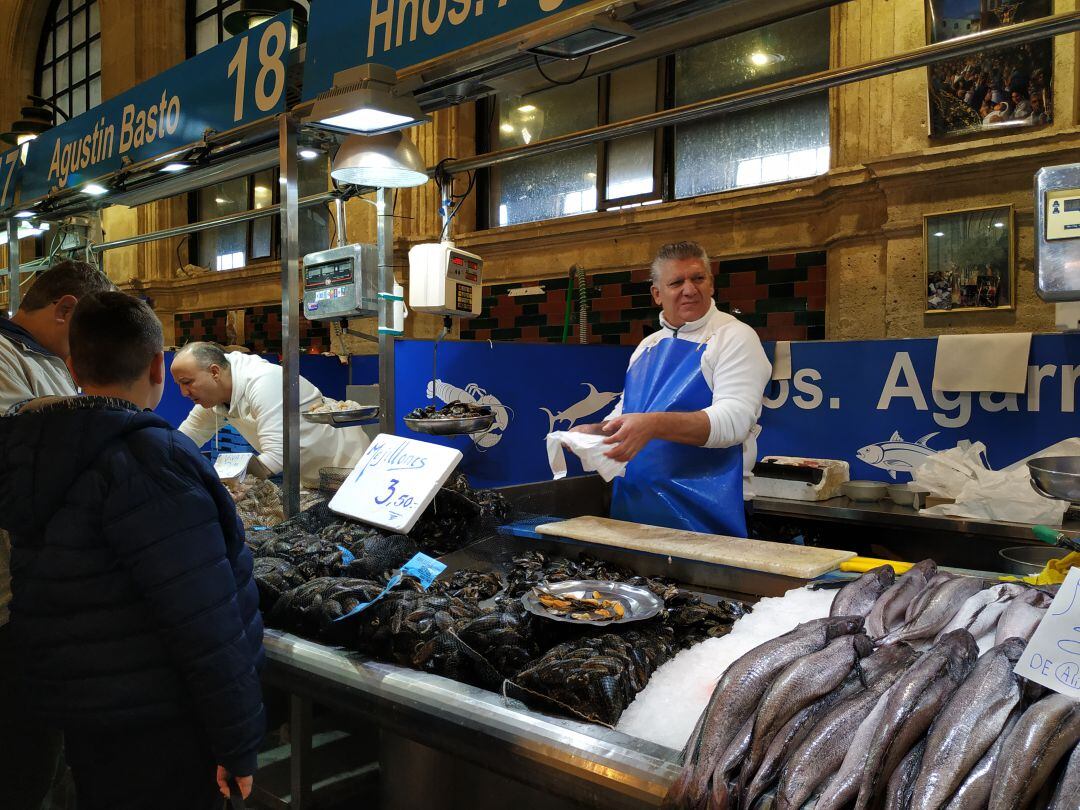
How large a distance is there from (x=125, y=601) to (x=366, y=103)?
1.79 m

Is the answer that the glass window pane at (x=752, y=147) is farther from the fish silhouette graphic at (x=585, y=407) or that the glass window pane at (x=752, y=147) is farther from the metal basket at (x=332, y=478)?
the metal basket at (x=332, y=478)

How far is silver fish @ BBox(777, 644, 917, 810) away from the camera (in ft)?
3.46

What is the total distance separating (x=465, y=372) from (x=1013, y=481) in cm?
306

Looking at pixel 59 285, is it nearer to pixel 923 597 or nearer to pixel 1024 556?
pixel 923 597

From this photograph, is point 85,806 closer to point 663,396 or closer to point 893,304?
point 663,396

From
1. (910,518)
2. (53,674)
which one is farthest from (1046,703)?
(910,518)

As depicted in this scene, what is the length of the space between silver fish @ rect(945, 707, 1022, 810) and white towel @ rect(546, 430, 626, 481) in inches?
76.2

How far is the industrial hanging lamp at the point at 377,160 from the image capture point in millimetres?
2955

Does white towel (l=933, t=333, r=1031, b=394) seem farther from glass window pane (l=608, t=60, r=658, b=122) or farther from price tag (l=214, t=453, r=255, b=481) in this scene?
price tag (l=214, t=453, r=255, b=481)

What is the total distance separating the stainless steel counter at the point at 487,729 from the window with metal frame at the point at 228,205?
858 centimetres

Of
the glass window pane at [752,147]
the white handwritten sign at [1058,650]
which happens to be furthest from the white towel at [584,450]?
the glass window pane at [752,147]

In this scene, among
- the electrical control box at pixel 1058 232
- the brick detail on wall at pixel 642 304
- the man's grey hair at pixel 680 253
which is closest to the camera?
the electrical control box at pixel 1058 232

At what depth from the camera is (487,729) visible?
152 centimetres

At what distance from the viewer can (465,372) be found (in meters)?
4.61
